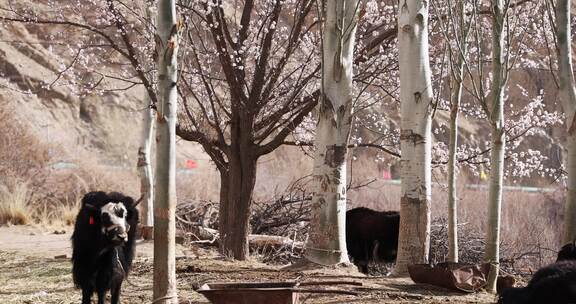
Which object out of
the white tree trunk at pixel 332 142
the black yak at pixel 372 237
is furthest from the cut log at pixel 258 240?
the white tree trunk at pixel 332 142

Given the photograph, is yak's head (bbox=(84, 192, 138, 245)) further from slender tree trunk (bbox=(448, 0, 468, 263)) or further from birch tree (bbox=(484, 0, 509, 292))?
birch tree (bbox=(484, 0, 509, 292))

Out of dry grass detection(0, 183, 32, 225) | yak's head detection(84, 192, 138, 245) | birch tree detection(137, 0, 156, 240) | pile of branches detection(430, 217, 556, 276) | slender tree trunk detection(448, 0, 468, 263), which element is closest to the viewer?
yak's head detection(84, 192, 138, 245)

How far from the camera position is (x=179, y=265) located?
10281 millimetres

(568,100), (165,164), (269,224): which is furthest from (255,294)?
(269,224)

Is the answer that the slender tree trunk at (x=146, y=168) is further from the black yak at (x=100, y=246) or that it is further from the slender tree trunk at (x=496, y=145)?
the slender tree trunk at (x=496, y=145)

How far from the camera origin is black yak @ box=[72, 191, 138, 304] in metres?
8.18

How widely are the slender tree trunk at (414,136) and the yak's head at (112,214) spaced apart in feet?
10.6

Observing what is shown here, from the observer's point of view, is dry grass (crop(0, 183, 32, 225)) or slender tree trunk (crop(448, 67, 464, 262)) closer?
slender tree trunk (crop(448, 67, 464, 262))

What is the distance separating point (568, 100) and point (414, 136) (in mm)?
1846

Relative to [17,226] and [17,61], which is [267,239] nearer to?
[17,226]

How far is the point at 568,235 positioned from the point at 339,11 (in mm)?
3837

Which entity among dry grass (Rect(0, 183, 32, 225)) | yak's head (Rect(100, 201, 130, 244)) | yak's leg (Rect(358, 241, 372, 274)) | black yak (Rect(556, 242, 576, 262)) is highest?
yak's head (Rect(100, 201, 130, 244))

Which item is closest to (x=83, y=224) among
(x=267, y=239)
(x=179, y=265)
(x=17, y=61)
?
(x=179, y=265)

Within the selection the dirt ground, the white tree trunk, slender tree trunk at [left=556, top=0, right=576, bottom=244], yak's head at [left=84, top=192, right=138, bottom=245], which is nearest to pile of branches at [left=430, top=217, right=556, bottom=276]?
the dirt ground
